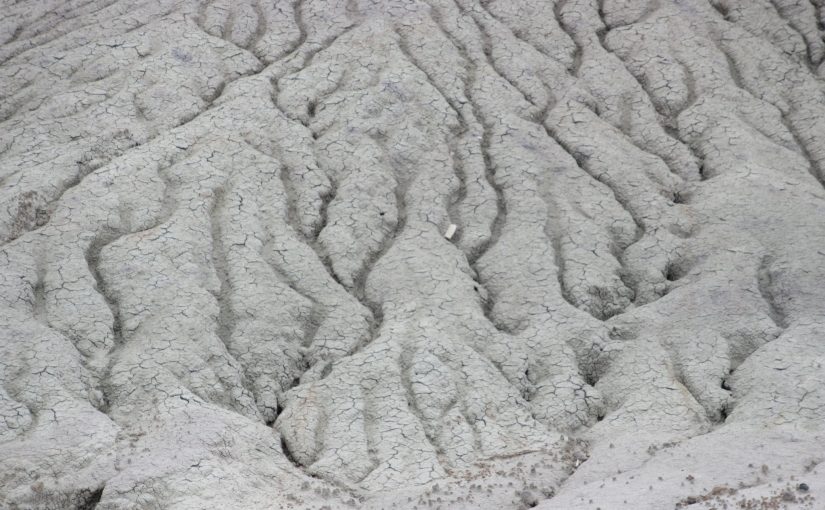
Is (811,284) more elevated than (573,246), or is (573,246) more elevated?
(811,284)

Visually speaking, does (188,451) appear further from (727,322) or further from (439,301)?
(727,322)

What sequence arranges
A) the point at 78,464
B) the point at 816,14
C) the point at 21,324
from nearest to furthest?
the point at 78,464, the point at 21,324, the point at 816,14

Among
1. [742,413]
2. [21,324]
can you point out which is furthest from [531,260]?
[21,324]

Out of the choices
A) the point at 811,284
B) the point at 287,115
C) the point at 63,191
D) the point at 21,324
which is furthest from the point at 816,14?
the point at 21,324

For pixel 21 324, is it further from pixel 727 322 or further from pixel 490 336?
pixel 727 322

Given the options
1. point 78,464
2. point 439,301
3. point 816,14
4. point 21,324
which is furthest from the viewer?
point 816,14

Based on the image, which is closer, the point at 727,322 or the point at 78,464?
the point at 78,464

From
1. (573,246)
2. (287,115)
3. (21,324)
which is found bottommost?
(21,324)
